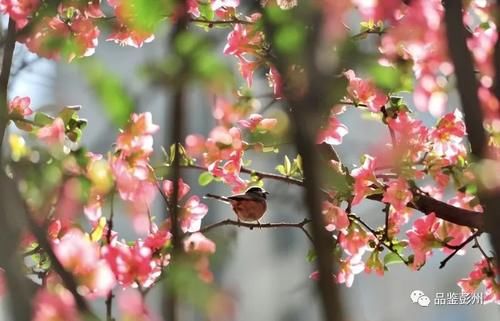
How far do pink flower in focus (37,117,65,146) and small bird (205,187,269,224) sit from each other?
25 centimetres

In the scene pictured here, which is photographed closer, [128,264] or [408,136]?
[128,264]

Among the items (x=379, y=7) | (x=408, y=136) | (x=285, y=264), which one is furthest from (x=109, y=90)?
(x=285, y=264)

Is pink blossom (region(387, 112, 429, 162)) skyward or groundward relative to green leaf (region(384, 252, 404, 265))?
skyward

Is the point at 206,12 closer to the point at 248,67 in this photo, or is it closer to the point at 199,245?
the point at 248,67

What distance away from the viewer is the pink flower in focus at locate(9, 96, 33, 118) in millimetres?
908

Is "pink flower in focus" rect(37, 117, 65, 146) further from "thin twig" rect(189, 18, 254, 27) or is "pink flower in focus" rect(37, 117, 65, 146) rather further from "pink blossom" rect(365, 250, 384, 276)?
"pink blossom" rect(365, 250, 384, 276)

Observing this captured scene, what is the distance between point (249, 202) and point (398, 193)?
201 millimetres

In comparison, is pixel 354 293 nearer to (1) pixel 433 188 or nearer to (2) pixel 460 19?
(1) pixel 433 188

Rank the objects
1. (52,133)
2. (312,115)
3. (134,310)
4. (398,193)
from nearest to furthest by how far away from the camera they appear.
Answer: (312,115) → (134,310) → (52,133) → (398,193)

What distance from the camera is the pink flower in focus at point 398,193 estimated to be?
945mm

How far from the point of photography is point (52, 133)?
2.74 ft

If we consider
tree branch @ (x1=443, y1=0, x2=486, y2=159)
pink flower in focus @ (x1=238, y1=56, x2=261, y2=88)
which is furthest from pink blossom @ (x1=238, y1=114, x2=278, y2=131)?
tree branch @ (x1=443, y1=0, x2=486, y2=159)

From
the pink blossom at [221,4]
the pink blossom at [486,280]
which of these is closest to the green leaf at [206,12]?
the pink blossom at [221,4]

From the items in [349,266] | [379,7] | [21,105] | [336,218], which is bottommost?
[349,266]
